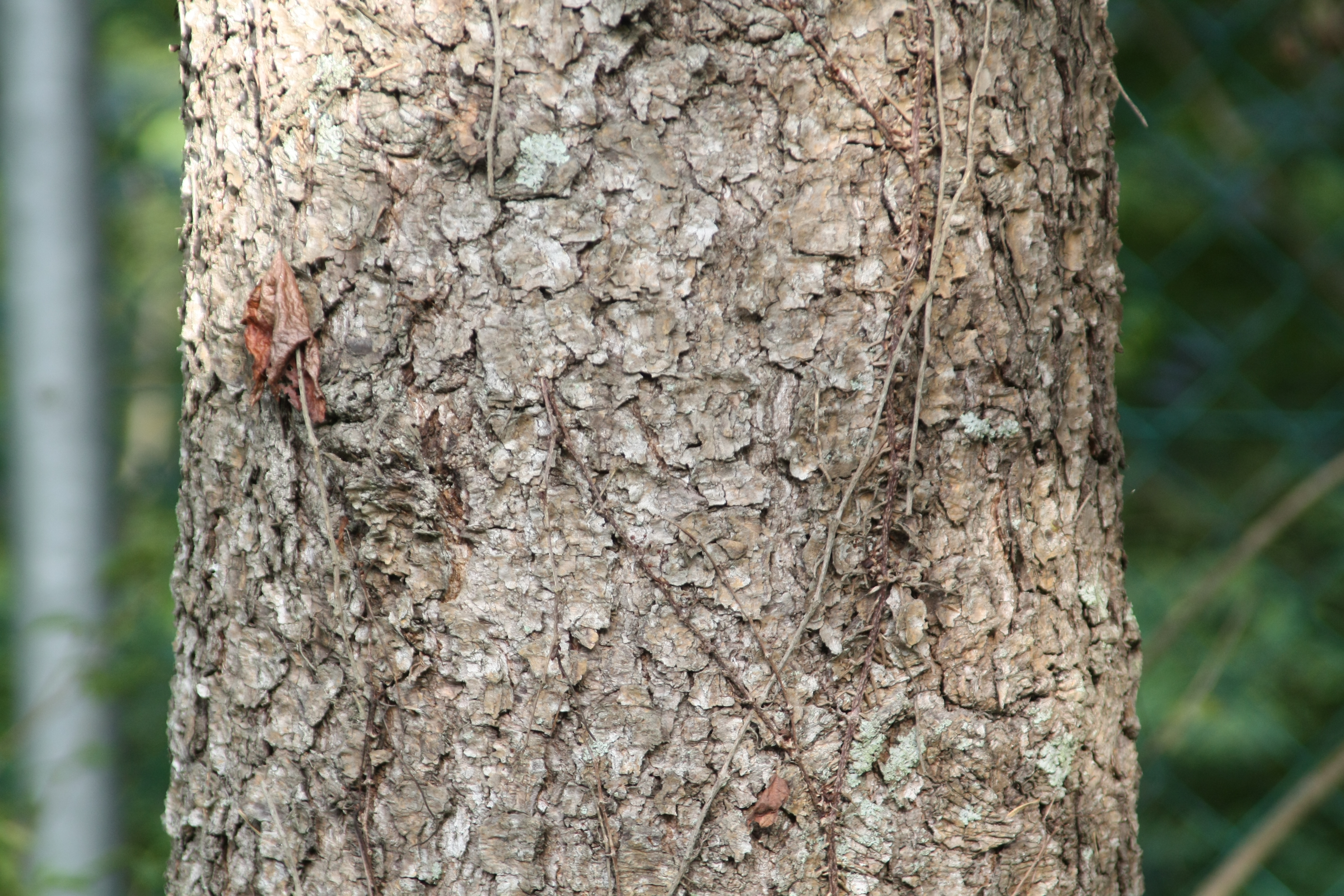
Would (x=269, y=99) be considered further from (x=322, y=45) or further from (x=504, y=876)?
(x=504, y=876)

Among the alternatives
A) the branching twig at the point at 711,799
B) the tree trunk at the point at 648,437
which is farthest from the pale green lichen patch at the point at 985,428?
the branching twig at the point at 711,799

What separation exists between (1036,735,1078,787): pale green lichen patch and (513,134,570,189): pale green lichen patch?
0.68 meters

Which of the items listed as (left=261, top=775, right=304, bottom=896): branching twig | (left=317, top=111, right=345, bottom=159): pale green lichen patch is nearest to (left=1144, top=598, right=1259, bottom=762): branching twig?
(left=261, top=775, right=304, bottom=896): branching twig

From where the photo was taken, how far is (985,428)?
87cm

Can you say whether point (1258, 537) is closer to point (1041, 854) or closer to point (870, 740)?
point (1041, 854)

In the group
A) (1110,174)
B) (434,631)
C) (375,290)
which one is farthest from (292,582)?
(1110,174)

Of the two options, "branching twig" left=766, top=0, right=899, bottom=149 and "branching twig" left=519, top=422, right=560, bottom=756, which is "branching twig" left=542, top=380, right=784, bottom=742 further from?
"branching twig" left=766, top=0, right=899, bottom=149

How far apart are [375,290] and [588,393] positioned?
0.67 ft

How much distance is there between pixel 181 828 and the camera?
1.00 m

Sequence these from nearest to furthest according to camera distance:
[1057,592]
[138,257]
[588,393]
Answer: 1. [588,393]
2. [1057,592]
3. [138,257]

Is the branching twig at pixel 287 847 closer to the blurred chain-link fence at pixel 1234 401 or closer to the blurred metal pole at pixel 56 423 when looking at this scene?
the blurred metal pole at pixel 56 423

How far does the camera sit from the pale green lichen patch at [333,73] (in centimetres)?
81

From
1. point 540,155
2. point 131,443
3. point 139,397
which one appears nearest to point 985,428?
point 540,155

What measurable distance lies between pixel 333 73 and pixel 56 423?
1.14 metres
